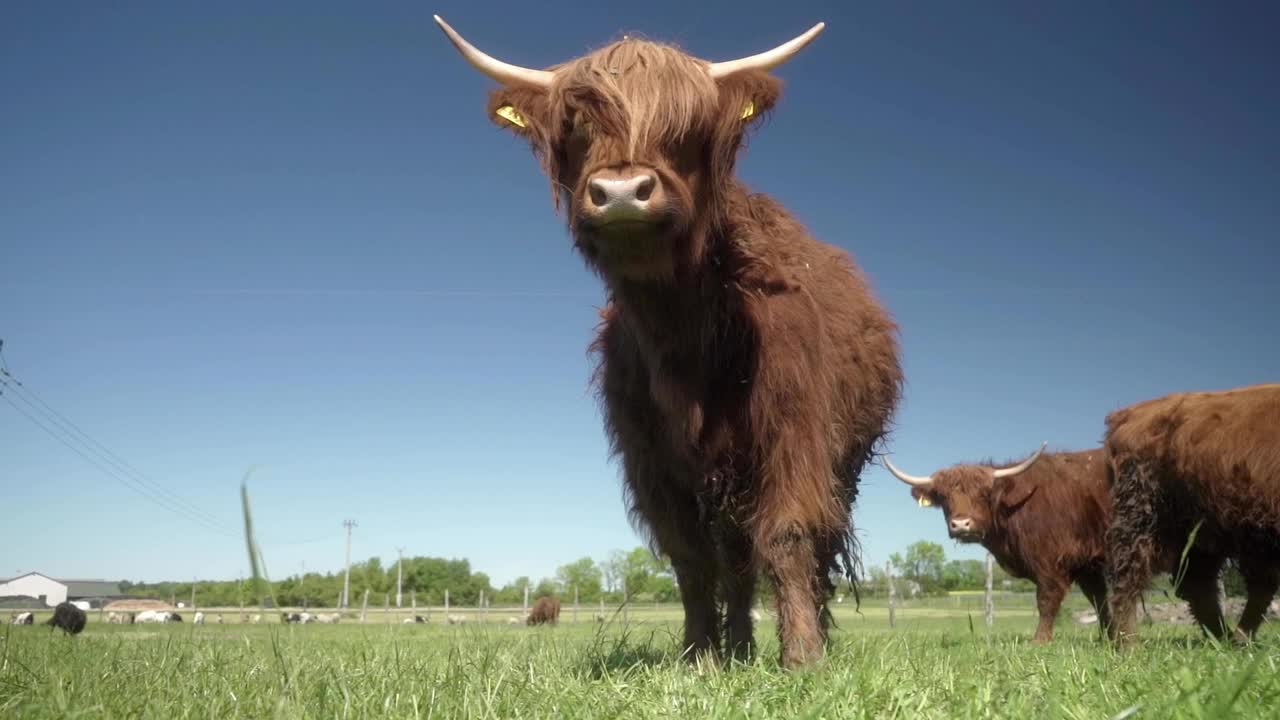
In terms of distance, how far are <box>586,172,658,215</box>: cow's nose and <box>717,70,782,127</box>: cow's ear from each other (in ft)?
2.03

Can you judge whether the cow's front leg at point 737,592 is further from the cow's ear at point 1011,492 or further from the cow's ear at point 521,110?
the cow's ear at point 1011,492

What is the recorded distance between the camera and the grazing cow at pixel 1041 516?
392 inches

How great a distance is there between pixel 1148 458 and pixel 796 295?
4073 millimetres

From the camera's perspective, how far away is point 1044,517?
10266 mm

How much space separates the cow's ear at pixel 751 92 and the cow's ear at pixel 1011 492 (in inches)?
349

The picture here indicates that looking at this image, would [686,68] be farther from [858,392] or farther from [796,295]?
[858,392]

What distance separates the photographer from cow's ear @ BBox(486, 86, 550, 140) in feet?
10.4

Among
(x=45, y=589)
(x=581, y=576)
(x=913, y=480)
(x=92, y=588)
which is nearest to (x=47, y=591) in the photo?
(x=45, y=589)

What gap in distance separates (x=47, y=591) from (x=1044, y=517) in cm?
5495

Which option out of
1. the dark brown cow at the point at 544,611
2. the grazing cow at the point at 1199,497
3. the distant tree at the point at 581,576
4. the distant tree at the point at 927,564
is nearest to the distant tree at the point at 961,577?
the distant tree at the point at 927,564

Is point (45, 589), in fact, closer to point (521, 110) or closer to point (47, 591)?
point (47, 591)

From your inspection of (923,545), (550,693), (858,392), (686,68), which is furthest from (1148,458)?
(923,545)

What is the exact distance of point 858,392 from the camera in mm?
3971

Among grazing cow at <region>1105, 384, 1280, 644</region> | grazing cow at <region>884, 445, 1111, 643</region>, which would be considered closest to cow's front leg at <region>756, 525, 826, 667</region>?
grazing cow at <region>1105, 384, 1280, 644</region>
